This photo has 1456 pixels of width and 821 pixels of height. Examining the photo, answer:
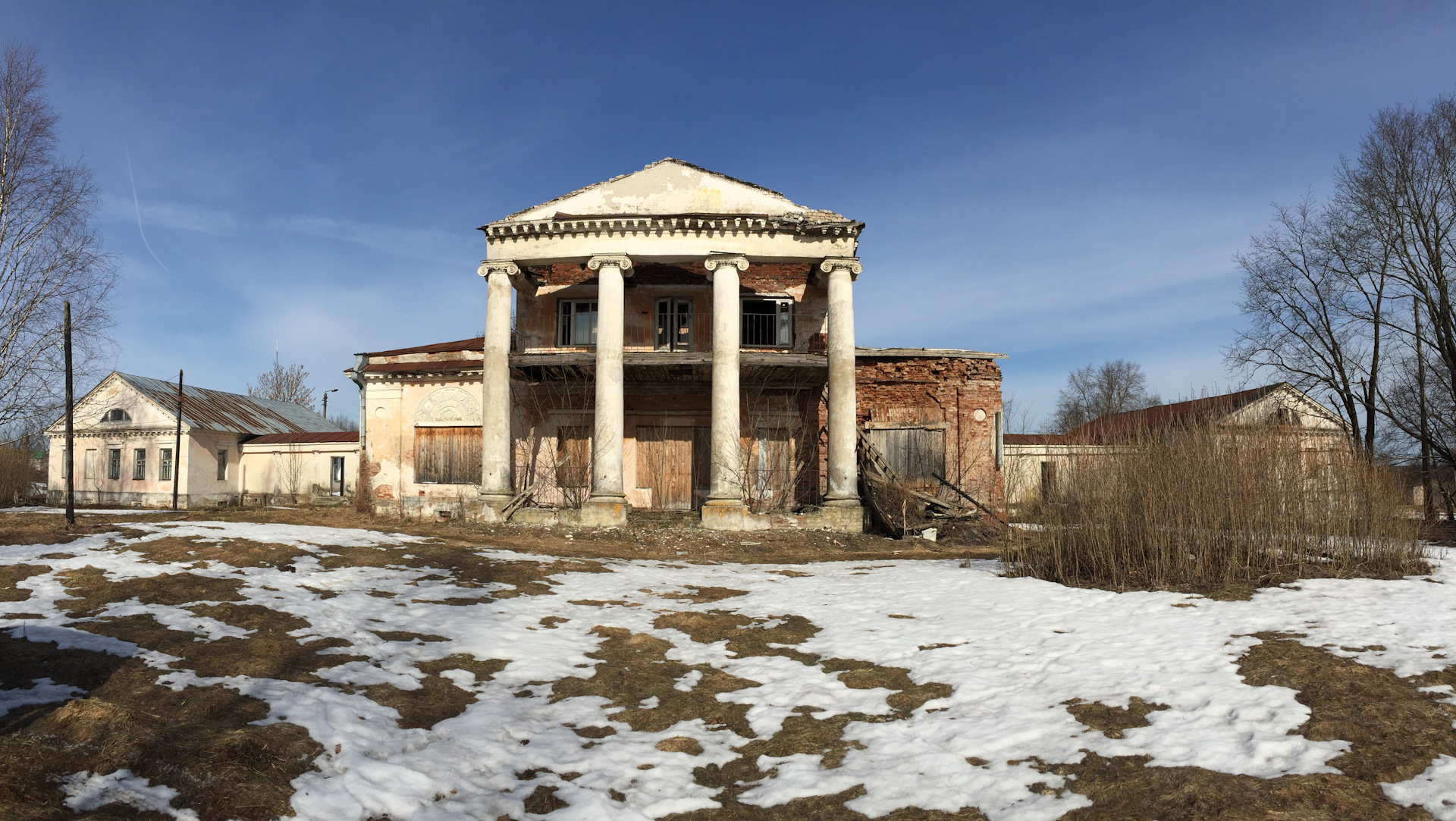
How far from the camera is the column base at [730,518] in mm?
15602

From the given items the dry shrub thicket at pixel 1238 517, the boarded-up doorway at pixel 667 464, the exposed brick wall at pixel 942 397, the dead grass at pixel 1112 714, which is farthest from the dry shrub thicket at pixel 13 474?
the dead grass at pixel 1112 714

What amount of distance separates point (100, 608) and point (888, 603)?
7416mm

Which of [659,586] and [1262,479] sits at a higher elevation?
[1262,479]

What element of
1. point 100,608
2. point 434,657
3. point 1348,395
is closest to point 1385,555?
point 434,657

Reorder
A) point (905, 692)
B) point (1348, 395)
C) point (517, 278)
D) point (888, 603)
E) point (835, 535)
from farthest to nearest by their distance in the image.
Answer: point (1348, 395) → point (517, 278) → point (835, 535) → point (888, 603) → point (905, 692)

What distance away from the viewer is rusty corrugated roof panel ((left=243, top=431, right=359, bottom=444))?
28.2m

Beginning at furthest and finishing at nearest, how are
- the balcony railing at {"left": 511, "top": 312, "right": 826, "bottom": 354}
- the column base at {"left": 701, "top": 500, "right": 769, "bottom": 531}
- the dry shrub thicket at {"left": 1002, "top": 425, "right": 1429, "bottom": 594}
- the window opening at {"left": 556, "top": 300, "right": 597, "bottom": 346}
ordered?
the window opening at {"left": 556, "top": 300, "right": 597, "bottom": 346} < the balcony railing at {"left": 511, "top": 312, "right": 826, "bottom": 354} < the column base at {"left": 701, "top": 500, "right": 769, "bottom": 531} < the dry shrub thicket at {"left": 1002, "top": 425, "right": 1429, "bottom": 594}

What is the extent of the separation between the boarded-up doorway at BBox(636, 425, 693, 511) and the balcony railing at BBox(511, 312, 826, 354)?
7.16 ft

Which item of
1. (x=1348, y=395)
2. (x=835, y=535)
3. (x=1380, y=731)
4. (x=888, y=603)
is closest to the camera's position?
(x=1380, y=731)

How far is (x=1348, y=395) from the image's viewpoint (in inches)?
896

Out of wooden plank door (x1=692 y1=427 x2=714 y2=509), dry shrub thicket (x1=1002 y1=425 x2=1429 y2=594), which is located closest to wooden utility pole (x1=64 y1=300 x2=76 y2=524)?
wooden plank door (x1=692 y1=427 x2=714 y2=509)

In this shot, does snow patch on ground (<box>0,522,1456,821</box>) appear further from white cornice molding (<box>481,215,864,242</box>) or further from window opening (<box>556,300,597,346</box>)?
window opening (<box>556,300,597,346</box>)

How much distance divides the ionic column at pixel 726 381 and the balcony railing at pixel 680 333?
2810 mm

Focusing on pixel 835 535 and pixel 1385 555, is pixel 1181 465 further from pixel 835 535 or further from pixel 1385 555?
pixel 835 535
